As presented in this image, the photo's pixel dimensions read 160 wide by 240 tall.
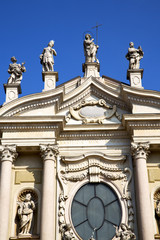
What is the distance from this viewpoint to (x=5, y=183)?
13234mm

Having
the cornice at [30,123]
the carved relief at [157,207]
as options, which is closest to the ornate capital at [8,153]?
the cornice at [30,123]

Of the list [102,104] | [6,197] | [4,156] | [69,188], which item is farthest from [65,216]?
[102,104]

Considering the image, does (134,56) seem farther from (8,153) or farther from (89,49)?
(8,153)

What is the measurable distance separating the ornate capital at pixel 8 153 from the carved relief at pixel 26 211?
123cm

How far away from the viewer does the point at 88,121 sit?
14883 mm

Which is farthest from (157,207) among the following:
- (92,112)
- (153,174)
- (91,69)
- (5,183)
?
(91,69)

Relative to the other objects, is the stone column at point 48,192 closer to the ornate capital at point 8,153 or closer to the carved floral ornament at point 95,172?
the carved floral ornament at point 95,172

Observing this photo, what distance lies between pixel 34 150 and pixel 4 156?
1057 millimetres

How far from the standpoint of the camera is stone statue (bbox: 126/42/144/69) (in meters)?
16.1

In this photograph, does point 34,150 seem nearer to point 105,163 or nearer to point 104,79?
point 105,163

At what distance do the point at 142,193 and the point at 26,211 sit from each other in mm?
3750

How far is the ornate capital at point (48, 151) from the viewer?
1377 cm

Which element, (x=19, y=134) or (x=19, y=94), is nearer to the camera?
(x=19, y=134)

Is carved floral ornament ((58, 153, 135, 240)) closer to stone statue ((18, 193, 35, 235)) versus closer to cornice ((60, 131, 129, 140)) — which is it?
cornice ((60, 131, 129, 140))
